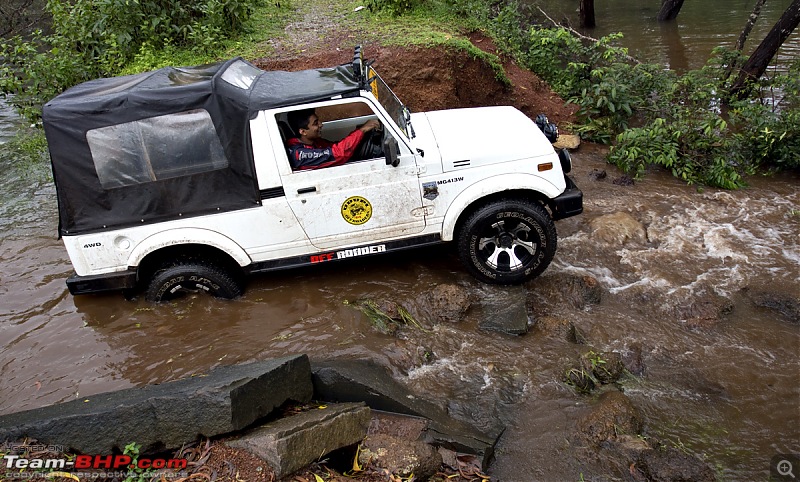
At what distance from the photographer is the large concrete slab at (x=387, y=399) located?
3.84 metres

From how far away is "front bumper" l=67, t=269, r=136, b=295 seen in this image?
5133mm

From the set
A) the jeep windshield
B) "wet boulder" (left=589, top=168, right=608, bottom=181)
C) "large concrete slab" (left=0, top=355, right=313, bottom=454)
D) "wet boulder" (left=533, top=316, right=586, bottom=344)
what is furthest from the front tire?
"wet boulder" (left=589, top=168, right=608, bottom=181)

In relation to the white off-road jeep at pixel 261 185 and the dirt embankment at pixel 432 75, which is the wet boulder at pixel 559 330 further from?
Result: the dirt embankment at pixel 432 75

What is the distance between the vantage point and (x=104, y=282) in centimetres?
515

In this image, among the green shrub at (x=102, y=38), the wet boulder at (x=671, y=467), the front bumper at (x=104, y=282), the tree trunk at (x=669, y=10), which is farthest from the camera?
the tree trunk at (x=669, y=10)

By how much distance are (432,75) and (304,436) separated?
6586 millimetres

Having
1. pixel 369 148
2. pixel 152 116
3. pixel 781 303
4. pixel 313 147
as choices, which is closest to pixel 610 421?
pixel 781 303

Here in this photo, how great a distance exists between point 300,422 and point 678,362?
317 cm

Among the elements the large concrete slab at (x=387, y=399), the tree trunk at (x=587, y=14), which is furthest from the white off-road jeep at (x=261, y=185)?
the tree trunk at (x=587, y=14)

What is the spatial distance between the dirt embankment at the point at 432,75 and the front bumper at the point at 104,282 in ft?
14.7

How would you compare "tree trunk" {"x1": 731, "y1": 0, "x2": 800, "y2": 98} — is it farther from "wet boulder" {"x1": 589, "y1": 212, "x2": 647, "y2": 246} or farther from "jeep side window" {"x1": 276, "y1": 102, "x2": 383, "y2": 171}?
"jeep side window" {"x1": 276, "y1": 102, "x2": 383, "y2": 171}

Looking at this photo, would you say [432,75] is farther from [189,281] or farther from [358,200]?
[189,281]

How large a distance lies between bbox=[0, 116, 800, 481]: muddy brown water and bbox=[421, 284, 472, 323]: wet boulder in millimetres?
107

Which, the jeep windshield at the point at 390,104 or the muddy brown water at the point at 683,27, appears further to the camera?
the muddy brown water at the point at 683,27
